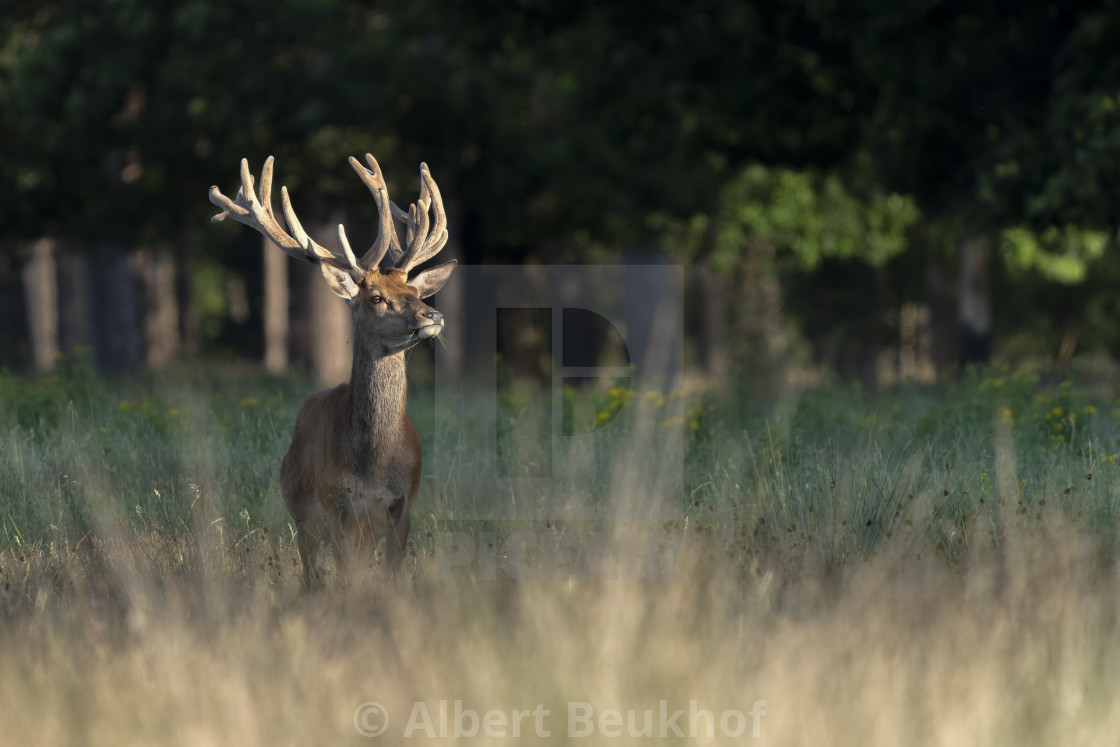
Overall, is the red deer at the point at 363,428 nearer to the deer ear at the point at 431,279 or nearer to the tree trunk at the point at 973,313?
the deer ear at the point at 431,279

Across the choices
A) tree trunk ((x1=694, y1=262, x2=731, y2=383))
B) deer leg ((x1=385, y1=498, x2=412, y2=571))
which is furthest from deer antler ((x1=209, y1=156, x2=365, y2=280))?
tree trunk ((x1=694, y1=262, x2=731, y2=383))

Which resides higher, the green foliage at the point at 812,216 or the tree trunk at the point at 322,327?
the green foliage at the point at 812,216

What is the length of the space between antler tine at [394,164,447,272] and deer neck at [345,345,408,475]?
705mm

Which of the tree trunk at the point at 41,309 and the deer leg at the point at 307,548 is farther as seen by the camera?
the tree trunk at the point at 41,309

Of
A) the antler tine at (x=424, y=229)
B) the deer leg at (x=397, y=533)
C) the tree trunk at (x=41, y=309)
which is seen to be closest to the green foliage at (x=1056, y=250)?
the antler tine at (x=424, y=229)

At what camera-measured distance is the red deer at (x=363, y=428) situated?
6.29 meters

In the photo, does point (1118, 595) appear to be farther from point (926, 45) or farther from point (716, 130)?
point (716, 130)

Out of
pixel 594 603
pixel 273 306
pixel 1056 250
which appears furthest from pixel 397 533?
pixel 273 306

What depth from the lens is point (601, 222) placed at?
61.8 ft

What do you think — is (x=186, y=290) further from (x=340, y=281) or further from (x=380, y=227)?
(x=340, y=281)

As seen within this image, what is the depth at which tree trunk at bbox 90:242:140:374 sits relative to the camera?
19.5 metres

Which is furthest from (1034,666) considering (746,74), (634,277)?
(634,277)

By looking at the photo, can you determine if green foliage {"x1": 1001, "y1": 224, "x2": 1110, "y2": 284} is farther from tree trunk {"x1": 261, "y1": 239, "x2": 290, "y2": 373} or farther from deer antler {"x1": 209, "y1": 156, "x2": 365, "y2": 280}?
tree trunk {"x1": 261, "y1": 239, "x2": 290, "y2": 373}

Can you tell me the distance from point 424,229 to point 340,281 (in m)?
0.80
